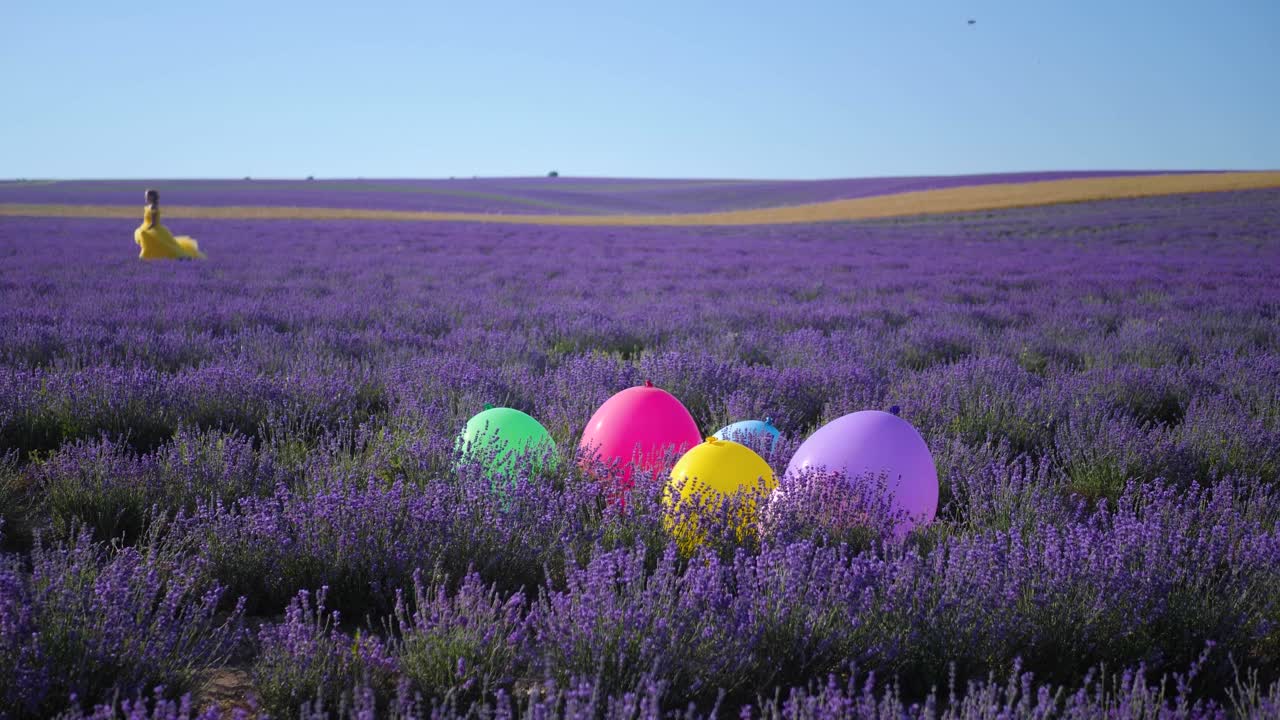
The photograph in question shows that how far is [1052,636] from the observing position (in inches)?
71.8

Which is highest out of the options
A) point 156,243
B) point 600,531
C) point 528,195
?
point 528,195

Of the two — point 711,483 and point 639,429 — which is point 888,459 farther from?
point 639,429

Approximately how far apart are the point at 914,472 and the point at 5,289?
9.21m

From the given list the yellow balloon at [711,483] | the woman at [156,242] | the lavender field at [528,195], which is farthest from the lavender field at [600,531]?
the lavender field at [528,195]

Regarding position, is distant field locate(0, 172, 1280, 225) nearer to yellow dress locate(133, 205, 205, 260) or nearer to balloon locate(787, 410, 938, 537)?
yellow dress locate(133, 205, 205, 260)

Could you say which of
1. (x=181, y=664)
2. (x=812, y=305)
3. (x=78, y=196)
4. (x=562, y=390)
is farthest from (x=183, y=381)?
(x=78, y=196)

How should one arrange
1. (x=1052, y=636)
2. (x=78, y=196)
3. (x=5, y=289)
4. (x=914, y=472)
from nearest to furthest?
1. (x=1052, y=636)
2. (x=914, y=472)
3. (x=5, y=289)
4. (x=78, y=196)

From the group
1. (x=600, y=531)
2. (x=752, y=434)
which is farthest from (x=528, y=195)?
(x=600, y=531)

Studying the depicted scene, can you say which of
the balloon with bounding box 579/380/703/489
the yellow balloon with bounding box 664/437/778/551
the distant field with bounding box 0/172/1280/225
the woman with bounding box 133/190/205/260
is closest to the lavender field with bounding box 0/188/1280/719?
the yellow balloon with bounding box 664/437/778/551

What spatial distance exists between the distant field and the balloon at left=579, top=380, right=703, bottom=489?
107ft

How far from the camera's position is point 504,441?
296 centimetres

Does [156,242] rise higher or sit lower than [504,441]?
higher

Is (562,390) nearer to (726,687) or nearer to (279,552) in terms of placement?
(279,552)

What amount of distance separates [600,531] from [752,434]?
44.5 inches
